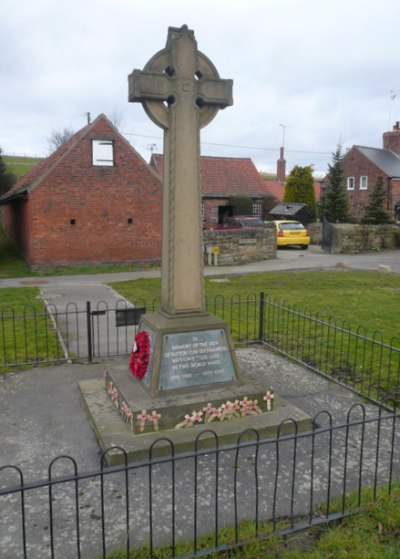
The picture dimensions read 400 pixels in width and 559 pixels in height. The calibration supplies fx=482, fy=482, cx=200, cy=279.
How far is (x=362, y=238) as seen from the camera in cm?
2431

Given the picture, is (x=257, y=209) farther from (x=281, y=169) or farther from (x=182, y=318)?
(x=182, y=318)

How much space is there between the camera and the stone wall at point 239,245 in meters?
19.6

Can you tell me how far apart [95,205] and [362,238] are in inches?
535

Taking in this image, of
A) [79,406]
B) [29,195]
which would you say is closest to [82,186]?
[29,195]

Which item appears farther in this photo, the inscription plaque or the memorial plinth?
the inscription plaque

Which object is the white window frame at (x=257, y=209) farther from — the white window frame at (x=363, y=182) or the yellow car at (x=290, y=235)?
the white window frame at (x=363, y=182)

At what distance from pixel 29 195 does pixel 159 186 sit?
505cm

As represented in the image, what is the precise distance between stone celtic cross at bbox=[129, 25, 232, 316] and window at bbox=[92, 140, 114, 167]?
13782mm

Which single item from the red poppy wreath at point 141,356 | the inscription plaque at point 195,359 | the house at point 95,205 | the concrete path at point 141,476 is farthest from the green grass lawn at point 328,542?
the house at point 95,205

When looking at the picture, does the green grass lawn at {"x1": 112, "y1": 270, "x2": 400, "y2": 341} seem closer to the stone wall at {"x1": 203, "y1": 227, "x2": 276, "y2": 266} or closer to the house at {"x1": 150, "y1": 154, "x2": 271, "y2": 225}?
the stone wall at {"x1": 203, "y1": 227, "x2": 276, "y2": 266}

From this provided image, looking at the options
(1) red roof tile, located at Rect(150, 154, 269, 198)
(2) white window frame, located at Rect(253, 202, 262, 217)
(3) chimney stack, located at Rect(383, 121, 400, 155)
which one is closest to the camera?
(1) red roof tile, located at Rect(150, 154, 269, 198)

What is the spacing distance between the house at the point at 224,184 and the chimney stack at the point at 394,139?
13627 millimetres

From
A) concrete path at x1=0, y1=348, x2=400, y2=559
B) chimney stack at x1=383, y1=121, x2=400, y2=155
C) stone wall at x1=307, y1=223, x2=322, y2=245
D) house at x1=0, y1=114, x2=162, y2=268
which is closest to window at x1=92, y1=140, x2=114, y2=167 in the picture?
house at x1=0, y1=114, x2=162, y2=268

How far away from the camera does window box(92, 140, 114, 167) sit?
18109 mm
